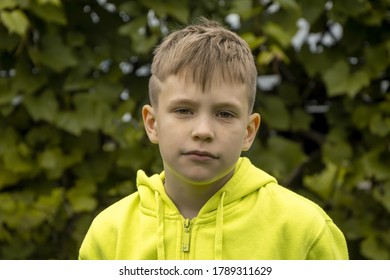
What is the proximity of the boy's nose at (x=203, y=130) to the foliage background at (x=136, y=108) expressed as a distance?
1.50 m

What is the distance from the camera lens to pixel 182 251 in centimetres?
227

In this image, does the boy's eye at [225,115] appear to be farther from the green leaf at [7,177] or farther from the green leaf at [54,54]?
the green leaf at [7,177]

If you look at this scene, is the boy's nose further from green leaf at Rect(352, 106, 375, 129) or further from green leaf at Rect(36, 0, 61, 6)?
green leaf at Rect(352, 106, 375, 129)

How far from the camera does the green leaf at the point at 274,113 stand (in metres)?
3.84

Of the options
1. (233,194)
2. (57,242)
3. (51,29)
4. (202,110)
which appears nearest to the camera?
(202,110)

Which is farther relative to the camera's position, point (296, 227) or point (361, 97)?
point (361, 97)

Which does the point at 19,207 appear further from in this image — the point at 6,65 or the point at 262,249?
the point at 262,249

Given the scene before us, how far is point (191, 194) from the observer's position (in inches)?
90.8

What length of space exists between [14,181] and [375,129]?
4.97 ft

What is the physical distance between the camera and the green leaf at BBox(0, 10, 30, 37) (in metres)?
3.43

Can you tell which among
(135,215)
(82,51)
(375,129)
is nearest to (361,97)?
(375,129)

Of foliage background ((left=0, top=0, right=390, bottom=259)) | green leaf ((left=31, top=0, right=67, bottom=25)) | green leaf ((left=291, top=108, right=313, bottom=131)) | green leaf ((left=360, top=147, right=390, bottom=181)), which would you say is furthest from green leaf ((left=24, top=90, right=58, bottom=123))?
green leaf ((left=360, top=147, right=390, bottom=181))

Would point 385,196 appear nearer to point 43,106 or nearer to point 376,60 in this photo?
point 376,60

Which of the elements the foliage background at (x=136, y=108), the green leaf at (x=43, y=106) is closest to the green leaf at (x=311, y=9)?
the foliage background at (x=136, y=108)
